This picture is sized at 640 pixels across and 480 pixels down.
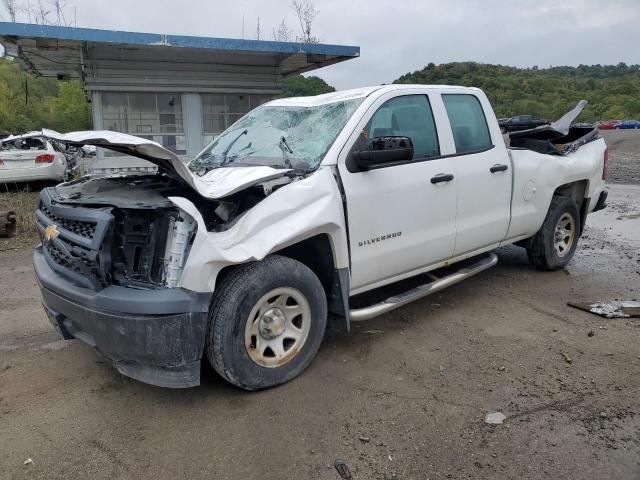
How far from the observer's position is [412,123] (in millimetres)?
4359

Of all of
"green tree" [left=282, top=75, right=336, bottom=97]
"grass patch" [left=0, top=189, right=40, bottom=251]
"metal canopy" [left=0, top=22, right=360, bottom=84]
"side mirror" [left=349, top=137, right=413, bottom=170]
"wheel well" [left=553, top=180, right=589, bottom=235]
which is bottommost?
"grass patch" [left=0, top=189, right=40, bottom=251]

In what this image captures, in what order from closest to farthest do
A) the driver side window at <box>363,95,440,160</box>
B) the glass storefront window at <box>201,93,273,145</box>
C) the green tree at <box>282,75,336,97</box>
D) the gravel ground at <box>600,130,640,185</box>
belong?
1. the driver side window at <box>363,95,440,160</box>
2. the glass storefront window at <box>201,93,273,145</box>
3. the gravel ground at <box>600,130,640,185</box>
4. the green tree at <box>282,75,336,97</box>

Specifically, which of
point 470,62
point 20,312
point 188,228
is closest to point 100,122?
point 20,312

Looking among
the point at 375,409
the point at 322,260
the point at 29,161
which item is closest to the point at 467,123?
the point at 322,260

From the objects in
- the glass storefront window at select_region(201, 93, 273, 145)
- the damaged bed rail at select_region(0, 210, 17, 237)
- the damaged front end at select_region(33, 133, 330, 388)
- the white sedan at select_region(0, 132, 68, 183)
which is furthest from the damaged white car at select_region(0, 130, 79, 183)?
the damaged front end at select_region(33, 133, 330, 388)

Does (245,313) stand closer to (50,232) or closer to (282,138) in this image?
(50,232)

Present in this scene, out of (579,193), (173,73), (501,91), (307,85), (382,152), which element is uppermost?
(501,91)

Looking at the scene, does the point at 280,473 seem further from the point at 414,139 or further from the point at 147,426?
the point at 414,139

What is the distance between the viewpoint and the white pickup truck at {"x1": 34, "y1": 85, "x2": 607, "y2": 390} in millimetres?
2949

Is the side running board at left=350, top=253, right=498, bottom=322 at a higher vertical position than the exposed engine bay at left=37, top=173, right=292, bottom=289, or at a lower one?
lower

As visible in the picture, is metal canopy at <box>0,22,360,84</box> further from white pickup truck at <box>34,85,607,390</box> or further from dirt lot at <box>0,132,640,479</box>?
dirt lot at <box>0,132,640,479</box>

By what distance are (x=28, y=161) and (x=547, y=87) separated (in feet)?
122

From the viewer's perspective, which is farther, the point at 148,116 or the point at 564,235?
the point at 148,116

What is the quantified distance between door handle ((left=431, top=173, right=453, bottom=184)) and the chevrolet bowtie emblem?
277 cm
